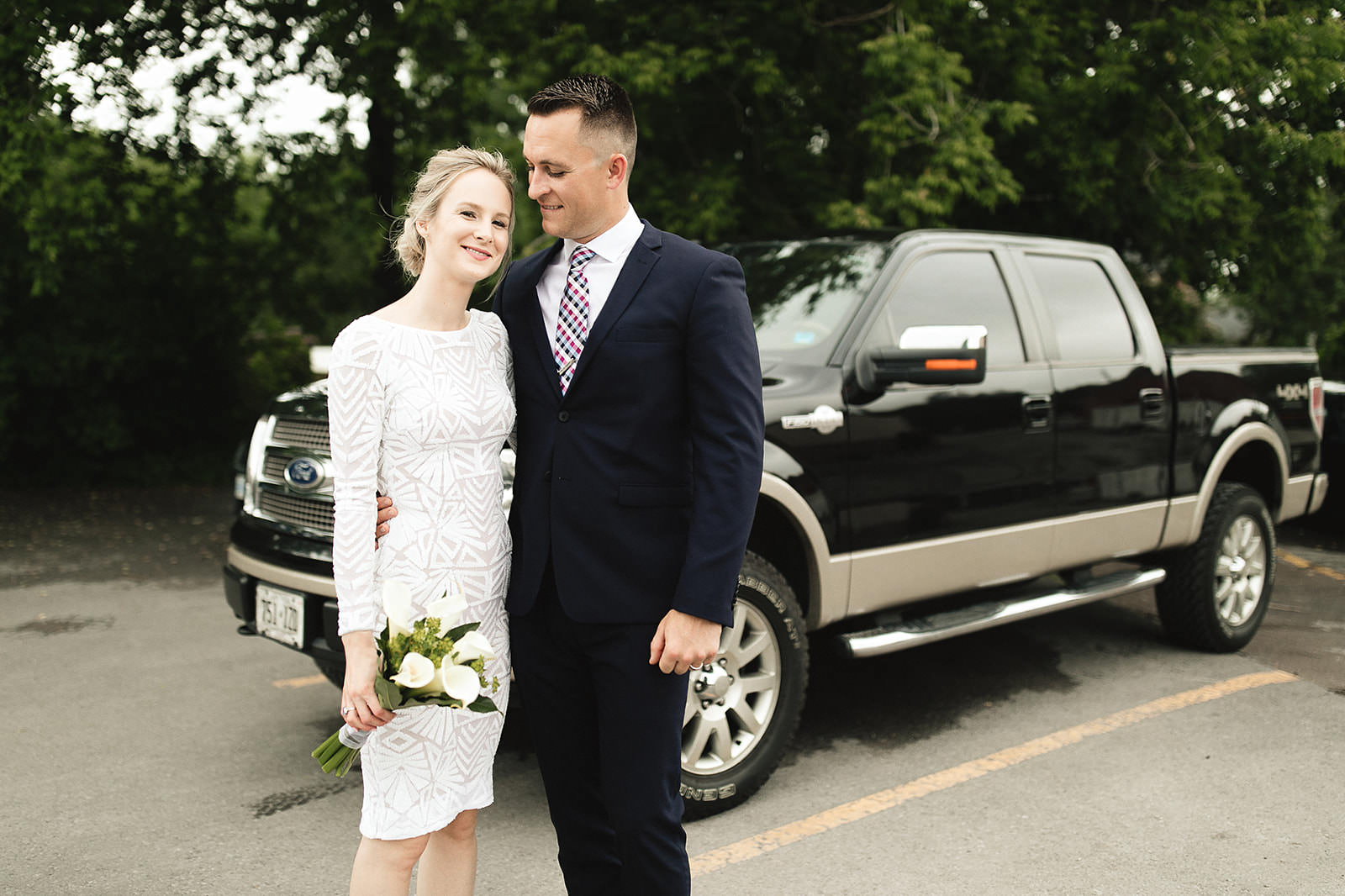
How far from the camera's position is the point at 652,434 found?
2377mm

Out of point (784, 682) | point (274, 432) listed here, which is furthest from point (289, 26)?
point (784, 682)

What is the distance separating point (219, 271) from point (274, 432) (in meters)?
9.86

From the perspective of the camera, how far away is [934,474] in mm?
4273

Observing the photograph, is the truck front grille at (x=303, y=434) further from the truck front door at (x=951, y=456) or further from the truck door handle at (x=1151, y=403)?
the truck door handle at (x=1151, y=403)

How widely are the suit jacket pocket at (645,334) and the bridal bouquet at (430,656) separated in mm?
631

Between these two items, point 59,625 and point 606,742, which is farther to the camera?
point 59,625

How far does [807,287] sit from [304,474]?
208 cm

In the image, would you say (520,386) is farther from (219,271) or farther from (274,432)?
(219,271)

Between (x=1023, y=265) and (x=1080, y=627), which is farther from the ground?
(x=1023, y=265)

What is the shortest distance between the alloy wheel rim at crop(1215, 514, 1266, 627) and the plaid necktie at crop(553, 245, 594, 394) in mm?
4286

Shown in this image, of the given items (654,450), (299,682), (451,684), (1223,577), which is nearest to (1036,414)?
(1223,577)

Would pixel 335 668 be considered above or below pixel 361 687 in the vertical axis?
below

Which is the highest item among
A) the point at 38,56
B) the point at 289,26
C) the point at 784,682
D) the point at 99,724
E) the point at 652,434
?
the point at 289,26

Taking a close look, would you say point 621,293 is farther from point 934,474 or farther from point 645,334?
point 934,474
